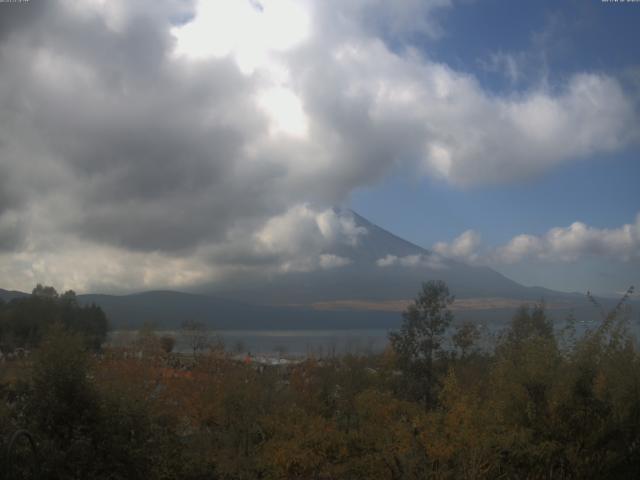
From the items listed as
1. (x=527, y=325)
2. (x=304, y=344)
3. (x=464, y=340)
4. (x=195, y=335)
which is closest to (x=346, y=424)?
(x=527, y=325)

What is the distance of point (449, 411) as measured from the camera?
1323 cm

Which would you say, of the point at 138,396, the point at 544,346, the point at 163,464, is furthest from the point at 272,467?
the point at 544,346

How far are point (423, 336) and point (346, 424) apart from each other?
23.4 feet

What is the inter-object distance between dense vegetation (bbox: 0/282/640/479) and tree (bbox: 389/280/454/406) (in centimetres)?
629

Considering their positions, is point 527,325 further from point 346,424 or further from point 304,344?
point 304,344

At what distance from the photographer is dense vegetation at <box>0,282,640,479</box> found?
10672 millimetres

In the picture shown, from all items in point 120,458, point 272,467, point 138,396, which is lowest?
point 272,467

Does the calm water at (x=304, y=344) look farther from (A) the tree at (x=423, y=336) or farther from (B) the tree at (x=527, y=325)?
(B) the tree at (x=527, y=325)

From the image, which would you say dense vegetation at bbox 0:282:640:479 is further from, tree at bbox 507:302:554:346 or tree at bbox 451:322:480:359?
tree at bbox 451:322:480:359

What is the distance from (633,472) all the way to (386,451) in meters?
4.78

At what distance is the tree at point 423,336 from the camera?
2480cm

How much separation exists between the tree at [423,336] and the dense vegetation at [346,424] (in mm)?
6289

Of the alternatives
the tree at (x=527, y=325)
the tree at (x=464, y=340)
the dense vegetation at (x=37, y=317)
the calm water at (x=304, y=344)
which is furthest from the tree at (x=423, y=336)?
the dense vegetation at (x=37, y=317)

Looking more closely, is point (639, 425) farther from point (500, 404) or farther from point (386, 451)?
point (386, 451)
